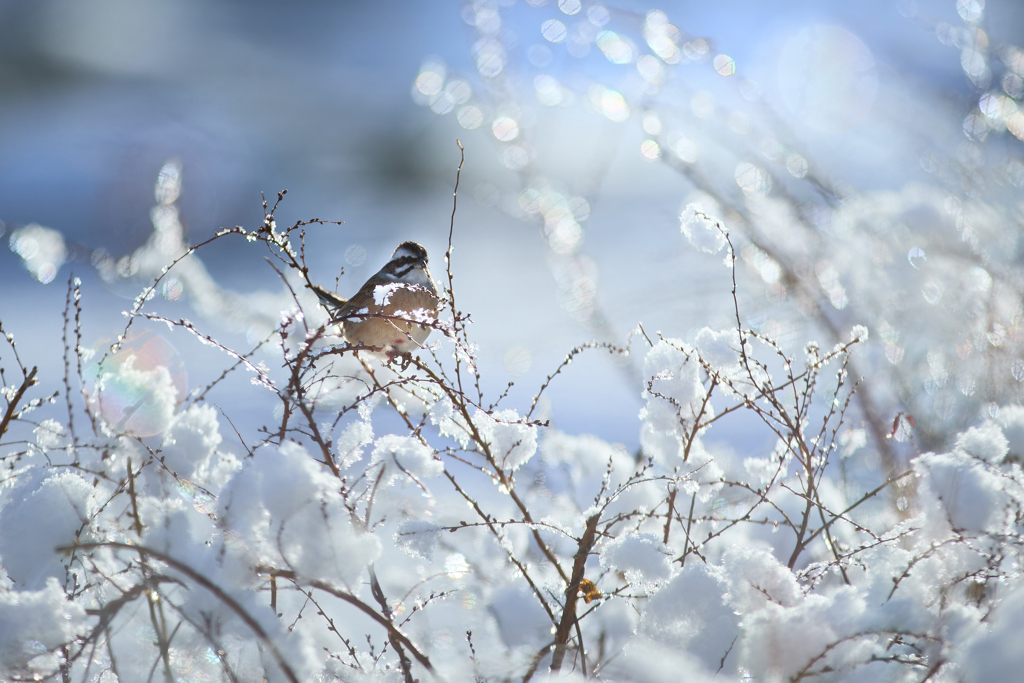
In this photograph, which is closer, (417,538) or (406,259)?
(417,538)

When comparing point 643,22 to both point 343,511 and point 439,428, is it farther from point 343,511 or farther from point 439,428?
point 343,511

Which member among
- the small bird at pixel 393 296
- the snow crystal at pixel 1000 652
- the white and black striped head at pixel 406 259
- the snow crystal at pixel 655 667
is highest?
the white and black striped head at pixel 406 259

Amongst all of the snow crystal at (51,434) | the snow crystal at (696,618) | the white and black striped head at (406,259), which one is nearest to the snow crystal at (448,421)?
the snow crystal at (696,618)

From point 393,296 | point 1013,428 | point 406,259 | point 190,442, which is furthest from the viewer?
point 406,259

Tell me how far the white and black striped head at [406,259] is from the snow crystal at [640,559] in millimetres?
1821

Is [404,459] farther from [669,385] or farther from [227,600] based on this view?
[669,385]

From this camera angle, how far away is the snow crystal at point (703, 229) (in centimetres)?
61

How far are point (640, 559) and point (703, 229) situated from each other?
1.15 feet

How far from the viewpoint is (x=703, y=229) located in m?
0.62

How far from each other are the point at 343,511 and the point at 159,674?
0.21 meters

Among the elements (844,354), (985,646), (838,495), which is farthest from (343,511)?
(838,495)

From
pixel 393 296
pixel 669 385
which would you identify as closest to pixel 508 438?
pixel 669 385

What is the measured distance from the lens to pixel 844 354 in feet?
2.18

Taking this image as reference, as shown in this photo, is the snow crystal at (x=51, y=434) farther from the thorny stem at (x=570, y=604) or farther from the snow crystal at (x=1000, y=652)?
the snow crystal at (x=1000, y=652)
